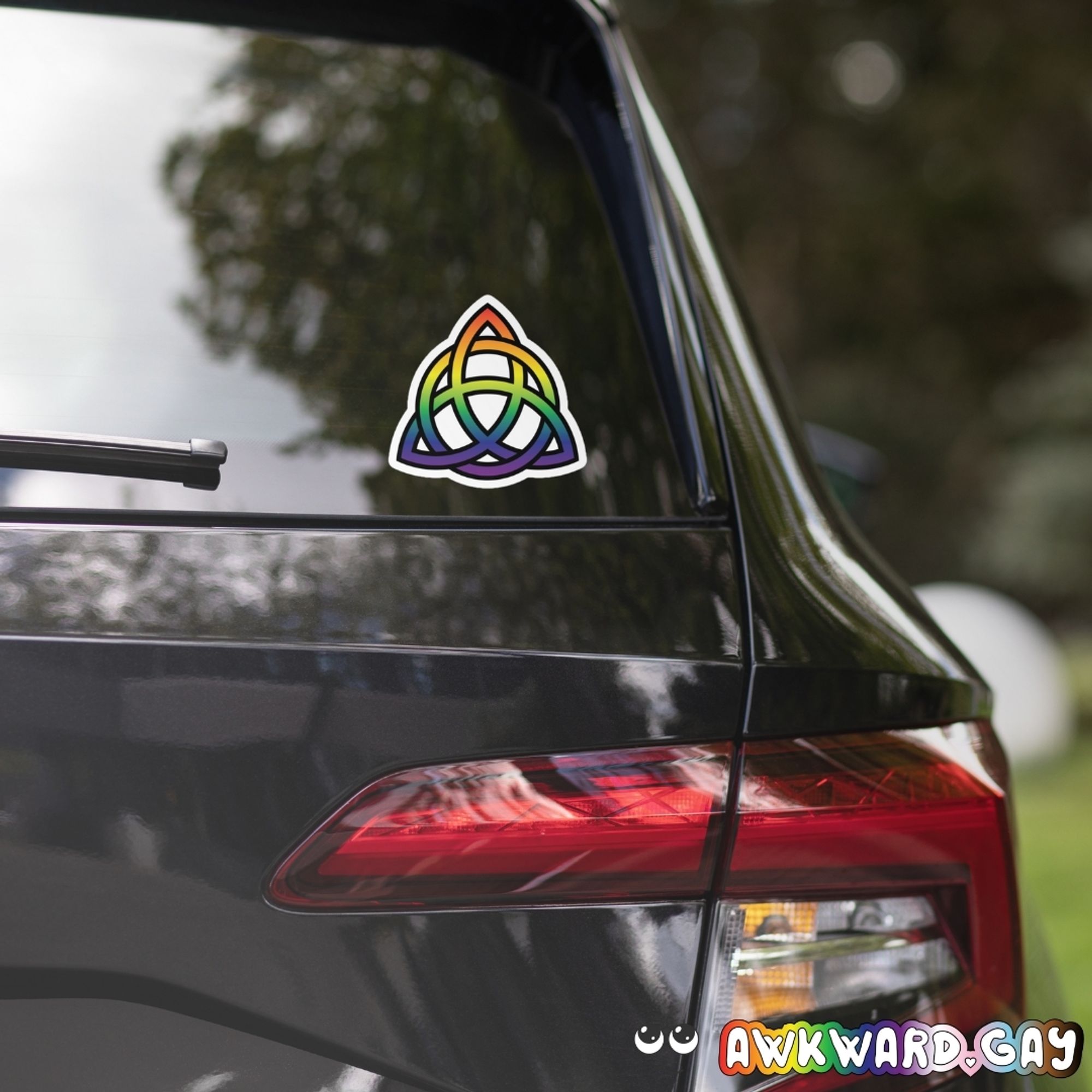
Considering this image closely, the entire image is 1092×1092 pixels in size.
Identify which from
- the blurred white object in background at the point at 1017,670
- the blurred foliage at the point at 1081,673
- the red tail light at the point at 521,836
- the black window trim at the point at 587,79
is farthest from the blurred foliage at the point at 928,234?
the red tail light at the point at 521,836

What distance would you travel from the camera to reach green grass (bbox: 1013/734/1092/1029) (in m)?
3.63

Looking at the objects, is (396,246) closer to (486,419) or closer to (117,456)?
(486,419)

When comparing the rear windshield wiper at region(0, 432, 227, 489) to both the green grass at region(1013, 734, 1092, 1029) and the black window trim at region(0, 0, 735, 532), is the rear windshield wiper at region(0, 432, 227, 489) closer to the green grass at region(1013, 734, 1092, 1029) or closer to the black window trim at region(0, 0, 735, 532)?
the black window trim at region(0, 0, 735, 532)

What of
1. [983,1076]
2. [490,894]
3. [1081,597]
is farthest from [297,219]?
[1081,597]

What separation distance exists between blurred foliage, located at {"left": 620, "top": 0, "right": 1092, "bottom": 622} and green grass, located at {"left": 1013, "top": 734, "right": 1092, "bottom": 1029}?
Answer: 5.10 metres

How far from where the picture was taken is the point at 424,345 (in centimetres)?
117

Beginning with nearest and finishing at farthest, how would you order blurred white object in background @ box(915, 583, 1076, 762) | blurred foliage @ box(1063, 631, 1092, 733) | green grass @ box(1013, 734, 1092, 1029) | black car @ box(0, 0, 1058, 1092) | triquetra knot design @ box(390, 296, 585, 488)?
black car @ box(0, 0, 1058, 1092)
triquetra knot design @ box(390, 296, 585, 488)
green grass @ box(1013, 734, 1092, 1029)
blurred white object in background @ box(915, 583, 1076, 762)
blurred foliage @ box(1063, 631, 1092, 733)

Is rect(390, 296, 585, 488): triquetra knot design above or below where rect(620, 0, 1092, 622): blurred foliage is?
below

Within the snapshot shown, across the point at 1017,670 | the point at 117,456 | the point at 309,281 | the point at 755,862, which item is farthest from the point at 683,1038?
the point at 1017,670

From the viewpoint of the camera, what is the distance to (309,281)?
125 cm

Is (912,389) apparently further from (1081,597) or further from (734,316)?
(734,316)

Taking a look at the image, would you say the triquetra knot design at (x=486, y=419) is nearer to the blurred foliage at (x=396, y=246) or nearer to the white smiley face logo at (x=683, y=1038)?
the blurred foliage at (x=396, y=246)

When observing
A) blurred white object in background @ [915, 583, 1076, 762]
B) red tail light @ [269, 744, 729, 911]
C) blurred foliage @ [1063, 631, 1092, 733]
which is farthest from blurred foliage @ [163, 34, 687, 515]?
blurred foliage @ [1063, 631, 1092, 733]

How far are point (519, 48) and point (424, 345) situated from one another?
0.45 m
